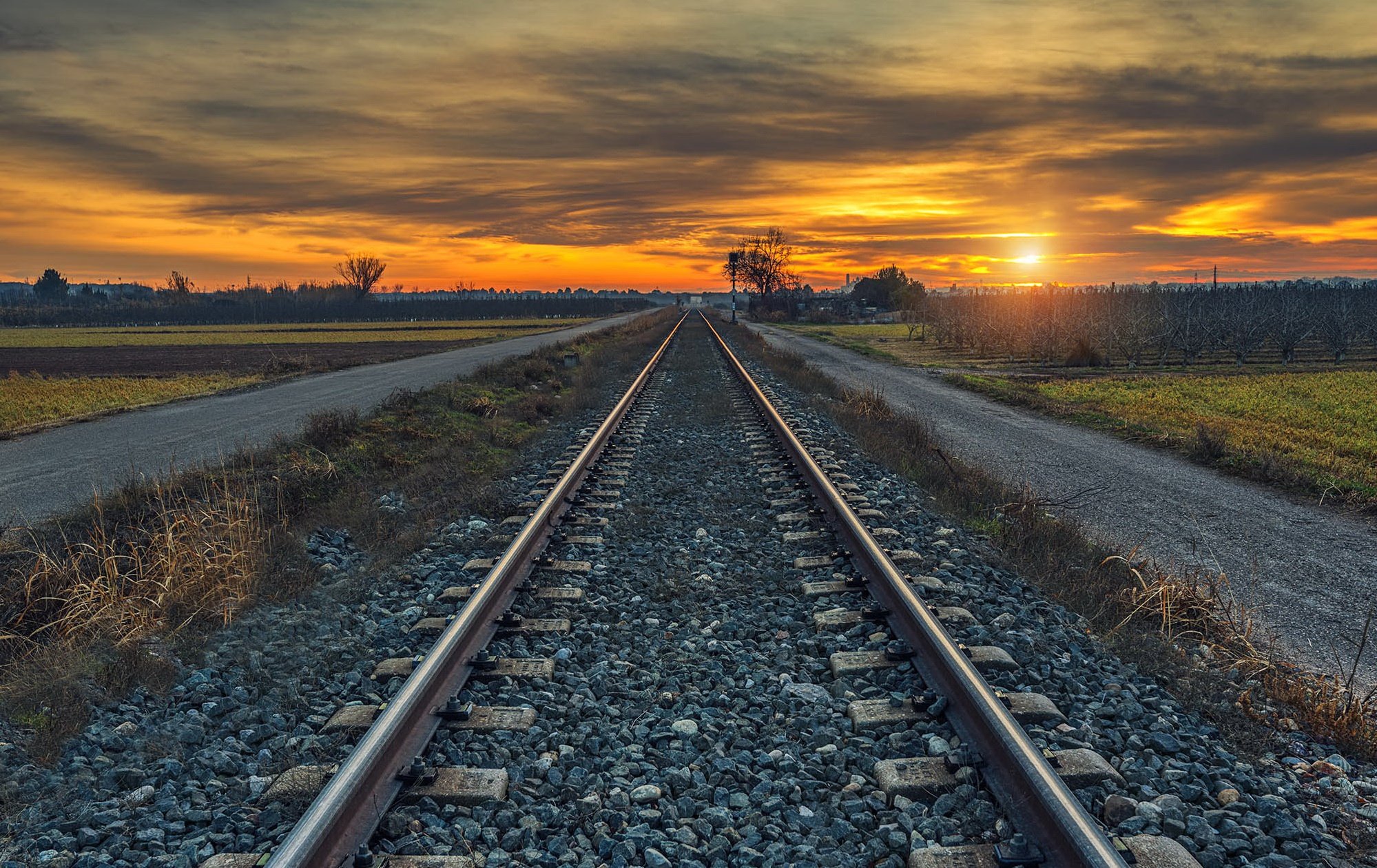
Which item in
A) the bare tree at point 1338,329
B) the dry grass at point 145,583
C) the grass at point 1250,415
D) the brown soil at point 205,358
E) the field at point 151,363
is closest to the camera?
the dry grass at point 145,583

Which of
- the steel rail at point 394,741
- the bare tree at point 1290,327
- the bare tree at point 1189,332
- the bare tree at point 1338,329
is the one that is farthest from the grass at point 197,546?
the bare tree at point 1338,329

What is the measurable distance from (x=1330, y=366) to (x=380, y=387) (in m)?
29.8

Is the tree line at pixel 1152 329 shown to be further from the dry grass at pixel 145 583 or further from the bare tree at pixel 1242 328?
the dry grass at pixel 145 583

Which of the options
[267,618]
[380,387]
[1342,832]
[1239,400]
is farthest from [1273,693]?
[380,387]

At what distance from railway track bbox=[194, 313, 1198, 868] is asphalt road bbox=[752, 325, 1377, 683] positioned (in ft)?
8.14

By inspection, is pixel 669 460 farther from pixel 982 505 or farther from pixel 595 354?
pixel 595 354

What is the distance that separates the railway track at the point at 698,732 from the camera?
2.89 m

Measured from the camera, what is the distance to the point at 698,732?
372 centimetres

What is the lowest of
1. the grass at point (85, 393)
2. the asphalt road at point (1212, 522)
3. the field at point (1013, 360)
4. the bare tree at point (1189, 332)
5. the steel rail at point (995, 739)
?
the asphalt road at point (1212, 522)

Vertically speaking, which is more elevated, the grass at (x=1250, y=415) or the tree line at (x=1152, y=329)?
the tree line at (x=1152, y=329)

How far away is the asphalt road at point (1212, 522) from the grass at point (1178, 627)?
9.0 inches

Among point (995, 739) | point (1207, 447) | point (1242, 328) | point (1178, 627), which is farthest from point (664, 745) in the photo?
point (1242, 328)

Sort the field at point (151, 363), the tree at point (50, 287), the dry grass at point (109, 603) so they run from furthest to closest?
the tree at point (50, 287) < the field at point (151, 363) < the dry grass at point (109, 603)

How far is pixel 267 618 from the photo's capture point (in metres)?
5.20
